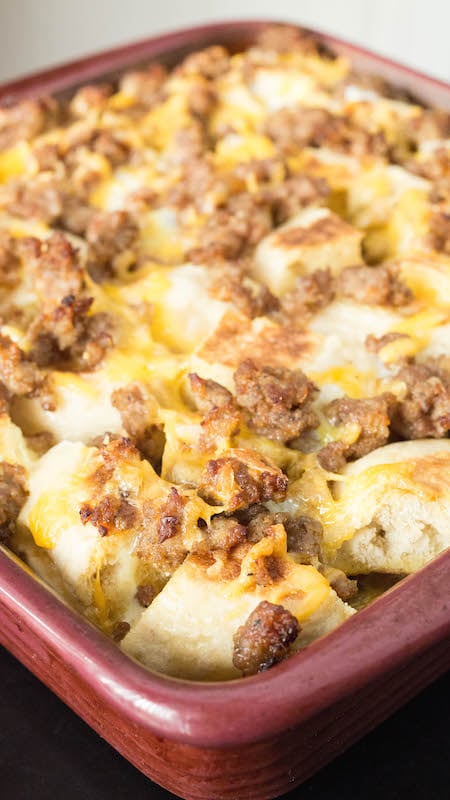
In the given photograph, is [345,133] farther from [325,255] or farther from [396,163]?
[325,255]

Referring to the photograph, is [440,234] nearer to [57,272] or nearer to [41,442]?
[57,272]

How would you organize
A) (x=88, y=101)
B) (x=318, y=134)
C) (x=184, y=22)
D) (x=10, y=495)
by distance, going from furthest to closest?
(x=184, y=22), (x=88, y=101), (x=318, y=134), (x=10, y=495)

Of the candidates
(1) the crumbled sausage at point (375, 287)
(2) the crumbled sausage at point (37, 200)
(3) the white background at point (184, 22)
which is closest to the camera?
(1) the crumbled sausage at point (375, 287)

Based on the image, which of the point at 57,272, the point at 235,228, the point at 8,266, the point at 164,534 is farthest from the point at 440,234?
the point at 164,534

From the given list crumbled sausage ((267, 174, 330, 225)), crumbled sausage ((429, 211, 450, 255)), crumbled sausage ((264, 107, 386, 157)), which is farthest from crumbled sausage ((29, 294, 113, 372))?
crumbled sausage ((264, 107, 386, 157))

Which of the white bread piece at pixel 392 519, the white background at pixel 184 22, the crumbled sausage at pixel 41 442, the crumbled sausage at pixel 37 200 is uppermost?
the crumbled sausage at pixel 37 200

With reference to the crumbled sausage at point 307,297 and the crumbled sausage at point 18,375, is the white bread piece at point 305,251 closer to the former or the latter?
the crumbled sausage at point 307,297

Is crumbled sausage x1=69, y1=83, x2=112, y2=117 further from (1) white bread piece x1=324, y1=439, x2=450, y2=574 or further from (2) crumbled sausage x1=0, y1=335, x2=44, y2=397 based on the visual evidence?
(1) white bread piece x1=324, y1=439, x2=450, y2=574

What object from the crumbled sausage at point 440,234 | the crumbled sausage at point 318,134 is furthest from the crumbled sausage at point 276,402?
the crumbled sausage at point 318,134
